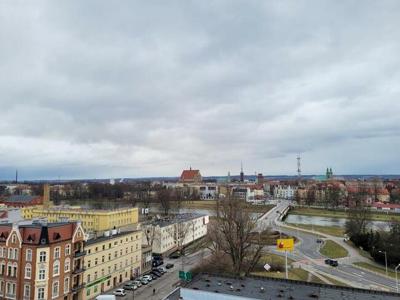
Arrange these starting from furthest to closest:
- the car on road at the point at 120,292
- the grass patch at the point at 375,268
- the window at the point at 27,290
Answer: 1. the grass patch at the point at 375,268
2. the car on road at the point at 120,292
3. the window at the point at 27,290

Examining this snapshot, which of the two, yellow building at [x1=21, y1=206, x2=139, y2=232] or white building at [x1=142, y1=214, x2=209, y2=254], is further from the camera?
yellow building at [x1=21, y1=206, x2=139, y2=232]

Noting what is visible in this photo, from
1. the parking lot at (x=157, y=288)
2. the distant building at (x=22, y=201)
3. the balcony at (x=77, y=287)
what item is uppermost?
the distant building at (x=22, y=201)

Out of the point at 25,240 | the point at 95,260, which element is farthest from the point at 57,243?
the point at 95,260

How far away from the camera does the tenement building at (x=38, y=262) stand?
121 ft

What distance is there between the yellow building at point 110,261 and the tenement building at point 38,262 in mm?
4606

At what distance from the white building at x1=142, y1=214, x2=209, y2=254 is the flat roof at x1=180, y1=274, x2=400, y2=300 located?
1685 inches

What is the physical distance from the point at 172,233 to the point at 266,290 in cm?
5111

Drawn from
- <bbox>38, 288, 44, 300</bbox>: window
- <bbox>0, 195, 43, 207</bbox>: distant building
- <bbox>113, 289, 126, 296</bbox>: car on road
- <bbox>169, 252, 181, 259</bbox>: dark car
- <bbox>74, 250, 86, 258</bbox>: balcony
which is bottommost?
<bbox>113, 289, 126, 296</bbox>: car on road

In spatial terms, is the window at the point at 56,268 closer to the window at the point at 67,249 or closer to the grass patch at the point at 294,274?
the window at the point at 67,249

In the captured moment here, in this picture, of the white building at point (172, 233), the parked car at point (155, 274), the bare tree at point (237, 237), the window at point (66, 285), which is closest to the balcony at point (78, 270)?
the window at point (66, 285)

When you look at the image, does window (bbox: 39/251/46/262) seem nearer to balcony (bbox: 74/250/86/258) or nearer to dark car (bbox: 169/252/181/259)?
balcony (bbox: 74/250/86/258)

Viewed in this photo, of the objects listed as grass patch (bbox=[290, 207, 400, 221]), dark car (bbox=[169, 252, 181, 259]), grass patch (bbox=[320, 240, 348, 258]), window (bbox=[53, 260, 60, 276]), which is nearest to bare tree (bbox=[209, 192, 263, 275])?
dark car (bbox=[169, 252, 181, 259])

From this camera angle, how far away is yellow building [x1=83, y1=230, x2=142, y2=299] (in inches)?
1796

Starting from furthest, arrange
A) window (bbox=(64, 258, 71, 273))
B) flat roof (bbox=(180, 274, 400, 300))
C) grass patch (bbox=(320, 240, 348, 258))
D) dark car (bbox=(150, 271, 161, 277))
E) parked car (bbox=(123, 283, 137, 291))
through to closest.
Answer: grass patch (bbox=(320, 240, 348, 258))
dark car (bbox=(150, 271, 161, 277))
parked car (bbox=(123, 283, 137, 291))
window (bbox=(64, 258, 71, 273))
flat roof (bbox=(180, 274, 400, 300))
